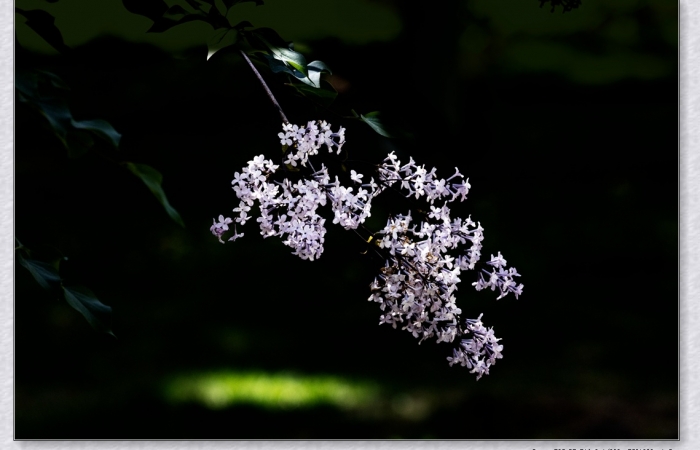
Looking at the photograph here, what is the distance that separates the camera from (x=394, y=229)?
709 mm

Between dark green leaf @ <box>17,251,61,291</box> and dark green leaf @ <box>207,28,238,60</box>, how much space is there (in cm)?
26

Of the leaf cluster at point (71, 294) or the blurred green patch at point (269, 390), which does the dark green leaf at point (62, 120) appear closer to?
the leaf cluster at point (71, 294)

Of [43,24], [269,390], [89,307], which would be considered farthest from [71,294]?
[269,390]

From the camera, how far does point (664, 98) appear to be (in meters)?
1.71

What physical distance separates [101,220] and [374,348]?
82 cm

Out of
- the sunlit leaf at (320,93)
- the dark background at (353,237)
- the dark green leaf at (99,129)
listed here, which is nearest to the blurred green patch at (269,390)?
the dark background at (353,237)


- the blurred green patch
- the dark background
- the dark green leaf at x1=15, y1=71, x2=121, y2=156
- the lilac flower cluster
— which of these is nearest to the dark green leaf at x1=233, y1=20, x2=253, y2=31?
the lilac flower cluster

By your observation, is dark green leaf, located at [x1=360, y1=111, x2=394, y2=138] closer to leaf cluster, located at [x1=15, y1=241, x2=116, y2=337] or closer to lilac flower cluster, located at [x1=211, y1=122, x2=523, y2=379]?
lilac flower cluster, located at [x1=211, y1=122, x2=523, y2=379]

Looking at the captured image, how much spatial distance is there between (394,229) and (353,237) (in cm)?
70

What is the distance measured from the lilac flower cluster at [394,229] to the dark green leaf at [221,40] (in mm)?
104

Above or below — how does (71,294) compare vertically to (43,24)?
below

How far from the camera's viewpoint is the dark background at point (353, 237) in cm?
158

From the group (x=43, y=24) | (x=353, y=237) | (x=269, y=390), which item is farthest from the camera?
(x=269, y=390)

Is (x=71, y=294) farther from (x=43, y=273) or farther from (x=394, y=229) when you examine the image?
(x=394, y=229)
